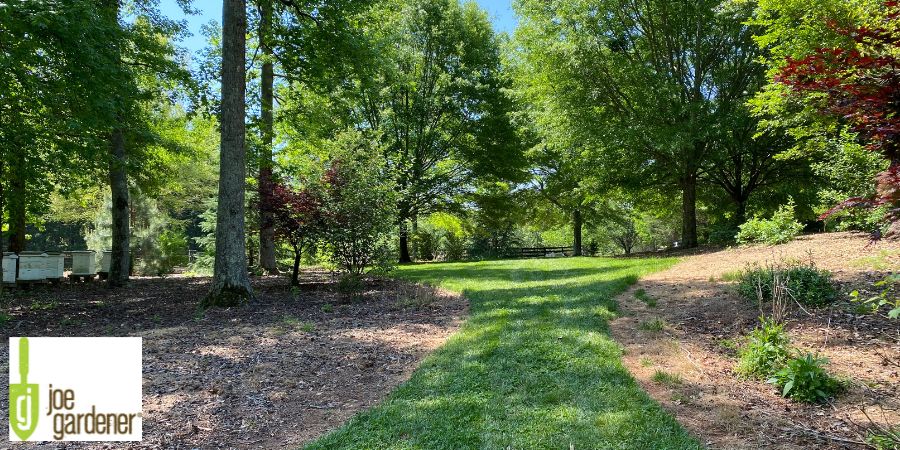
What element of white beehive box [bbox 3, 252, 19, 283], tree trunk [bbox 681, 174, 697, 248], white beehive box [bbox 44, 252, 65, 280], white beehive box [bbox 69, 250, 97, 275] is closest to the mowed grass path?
tree trunk [bbox 681, 174, 697, 248]

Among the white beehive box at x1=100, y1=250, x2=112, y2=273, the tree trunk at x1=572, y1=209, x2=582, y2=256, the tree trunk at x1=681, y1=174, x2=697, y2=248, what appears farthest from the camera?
the tree trunk at x1=572, y1=209, x2=582, y2=256

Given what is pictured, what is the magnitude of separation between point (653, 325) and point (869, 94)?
331cm

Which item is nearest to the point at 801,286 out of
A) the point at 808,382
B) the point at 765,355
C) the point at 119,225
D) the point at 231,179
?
the point at 765,355

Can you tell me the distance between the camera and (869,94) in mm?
2604

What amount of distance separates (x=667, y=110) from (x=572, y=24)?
3.95 m

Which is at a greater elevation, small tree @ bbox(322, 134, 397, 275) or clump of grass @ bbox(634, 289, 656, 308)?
small tree @ bbox(322, 134, 397, 275)

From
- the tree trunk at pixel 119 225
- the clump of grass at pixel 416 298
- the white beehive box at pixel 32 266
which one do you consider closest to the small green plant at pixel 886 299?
the clump of grass at pixel 416 298

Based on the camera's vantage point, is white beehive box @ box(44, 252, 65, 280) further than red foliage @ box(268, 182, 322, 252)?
Yes

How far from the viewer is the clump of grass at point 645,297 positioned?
6514 millimetres

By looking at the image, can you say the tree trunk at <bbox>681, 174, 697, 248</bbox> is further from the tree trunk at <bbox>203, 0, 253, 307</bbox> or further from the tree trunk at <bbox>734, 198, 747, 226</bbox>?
the tree trunk at <bbox>203, 0, 253, 307</bbox>

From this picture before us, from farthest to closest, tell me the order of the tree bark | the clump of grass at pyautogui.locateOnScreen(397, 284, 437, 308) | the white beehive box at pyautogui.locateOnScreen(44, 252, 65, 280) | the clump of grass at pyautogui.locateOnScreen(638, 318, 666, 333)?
the white beehive box at pyautogui.locateOnScreen(44, 252, 65, 280) → the tree bark → the clump of grass at pyautogui.locateOnScreen(397, 284, 437, 308) → the clump of grass at pyautogui.locateOnScreen(638, 318, 666, 333)

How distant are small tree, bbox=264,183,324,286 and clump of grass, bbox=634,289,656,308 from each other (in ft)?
19.5

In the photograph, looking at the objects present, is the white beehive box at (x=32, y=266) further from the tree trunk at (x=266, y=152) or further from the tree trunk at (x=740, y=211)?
the tree trunk at (x=740, y=211)

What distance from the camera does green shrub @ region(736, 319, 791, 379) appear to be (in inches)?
145
